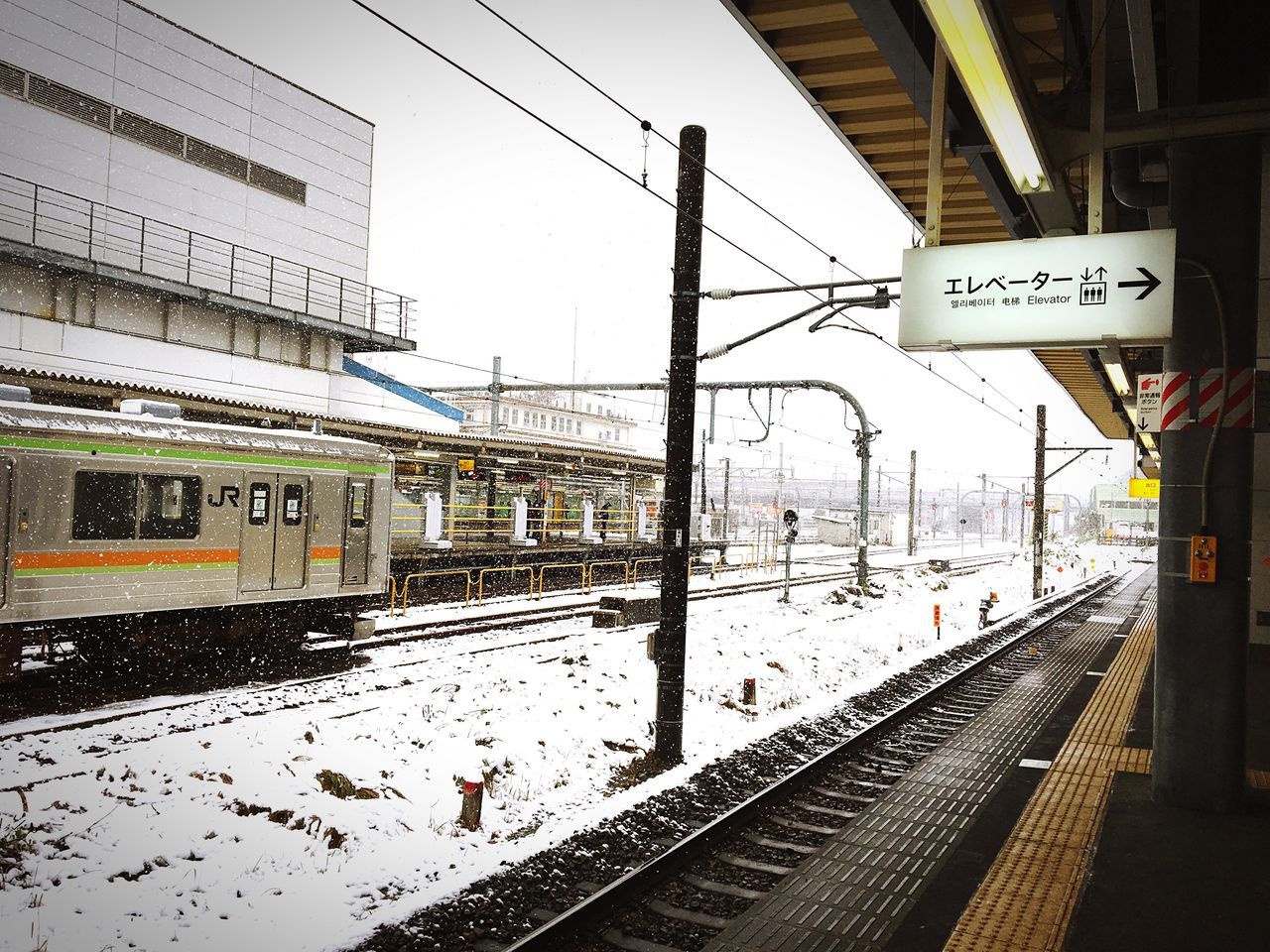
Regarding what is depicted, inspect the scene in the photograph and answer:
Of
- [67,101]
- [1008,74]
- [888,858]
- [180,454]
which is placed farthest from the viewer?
[67,101]

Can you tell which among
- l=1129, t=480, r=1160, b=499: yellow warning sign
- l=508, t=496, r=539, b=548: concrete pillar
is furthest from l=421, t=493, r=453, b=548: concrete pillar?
l=1129, t=480, r=1160, b=499: yellow warning sign

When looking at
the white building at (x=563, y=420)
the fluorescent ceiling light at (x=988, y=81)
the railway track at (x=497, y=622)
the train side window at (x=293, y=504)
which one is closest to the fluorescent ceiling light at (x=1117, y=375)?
the fluorescent ceiling light at (x=988, y=81)

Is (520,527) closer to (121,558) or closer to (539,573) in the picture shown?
(539,573)

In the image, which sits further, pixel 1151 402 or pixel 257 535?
pixel 257 535

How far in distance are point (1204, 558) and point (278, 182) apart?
2513cm

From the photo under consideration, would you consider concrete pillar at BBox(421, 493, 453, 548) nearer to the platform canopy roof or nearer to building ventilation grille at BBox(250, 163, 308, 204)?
building ventilation grille at BBox(250, 163, 308, 204)

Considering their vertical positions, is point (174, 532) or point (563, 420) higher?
point (563, 420)

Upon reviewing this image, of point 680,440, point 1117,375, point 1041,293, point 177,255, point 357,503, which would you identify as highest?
point 177,255

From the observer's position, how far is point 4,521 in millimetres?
10164

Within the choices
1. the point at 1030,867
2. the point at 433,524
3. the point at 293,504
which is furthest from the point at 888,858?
the point at 433,524

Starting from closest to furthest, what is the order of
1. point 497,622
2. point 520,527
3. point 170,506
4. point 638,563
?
1. point 170,506
2. point 497,622
3. point 520,527
4. point 638,563

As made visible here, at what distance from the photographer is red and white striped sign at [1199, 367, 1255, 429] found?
6.55m

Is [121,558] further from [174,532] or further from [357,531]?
[357,531]

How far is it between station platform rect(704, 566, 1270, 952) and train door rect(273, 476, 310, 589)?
10077 mm
